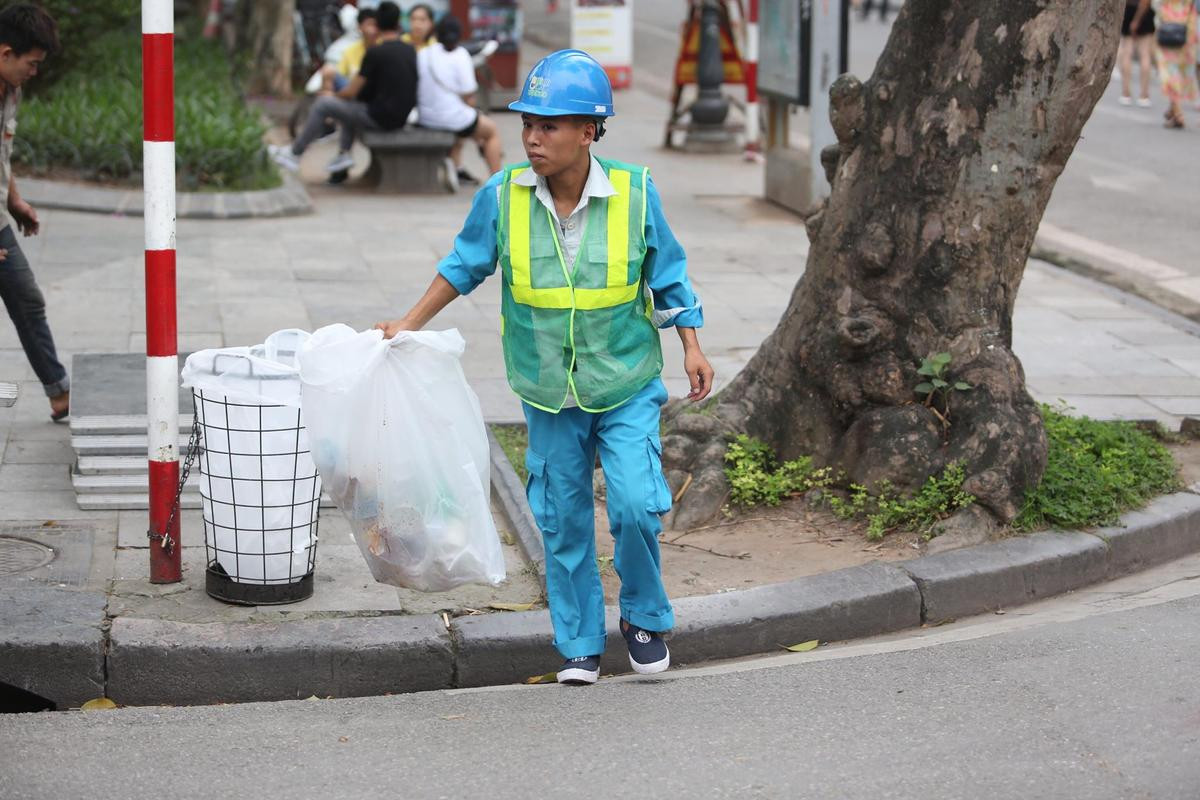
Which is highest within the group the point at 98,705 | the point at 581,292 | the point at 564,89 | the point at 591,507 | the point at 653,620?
the point at 564,89

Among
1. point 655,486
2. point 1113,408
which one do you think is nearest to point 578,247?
point 655,486

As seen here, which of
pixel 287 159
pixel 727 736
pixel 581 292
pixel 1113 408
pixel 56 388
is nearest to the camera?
pixel 727 736

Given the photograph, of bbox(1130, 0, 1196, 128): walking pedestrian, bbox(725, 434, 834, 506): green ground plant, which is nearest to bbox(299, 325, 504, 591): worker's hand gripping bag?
bbox(725, 434, 834, 506): green ground plant

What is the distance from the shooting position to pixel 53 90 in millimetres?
13742

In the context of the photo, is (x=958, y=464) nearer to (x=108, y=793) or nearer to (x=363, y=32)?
(x=108, y=793)

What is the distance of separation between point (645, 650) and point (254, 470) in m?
1.23

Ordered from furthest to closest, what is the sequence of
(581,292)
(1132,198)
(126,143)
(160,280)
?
1. (1132,198)
2. (126,143)
3. (160,280)
4. (581,292)

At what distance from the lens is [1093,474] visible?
5660 mm

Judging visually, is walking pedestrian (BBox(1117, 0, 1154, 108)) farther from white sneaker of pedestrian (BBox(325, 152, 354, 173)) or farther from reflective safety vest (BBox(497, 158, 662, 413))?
reflective safety vest (BBox(497, 158, 662, 413))

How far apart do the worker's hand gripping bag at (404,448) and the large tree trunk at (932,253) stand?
4.88 ft

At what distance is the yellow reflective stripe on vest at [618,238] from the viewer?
4.21m

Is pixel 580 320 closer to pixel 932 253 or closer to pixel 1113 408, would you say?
pixel 932 253

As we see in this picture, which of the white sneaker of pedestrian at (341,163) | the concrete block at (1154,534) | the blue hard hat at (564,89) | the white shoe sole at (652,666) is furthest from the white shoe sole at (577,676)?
the white sneaker of pedestrian at (341,163)

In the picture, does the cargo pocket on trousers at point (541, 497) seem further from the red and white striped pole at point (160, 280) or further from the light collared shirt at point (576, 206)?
the red and white striped pole at point (160, 280)
